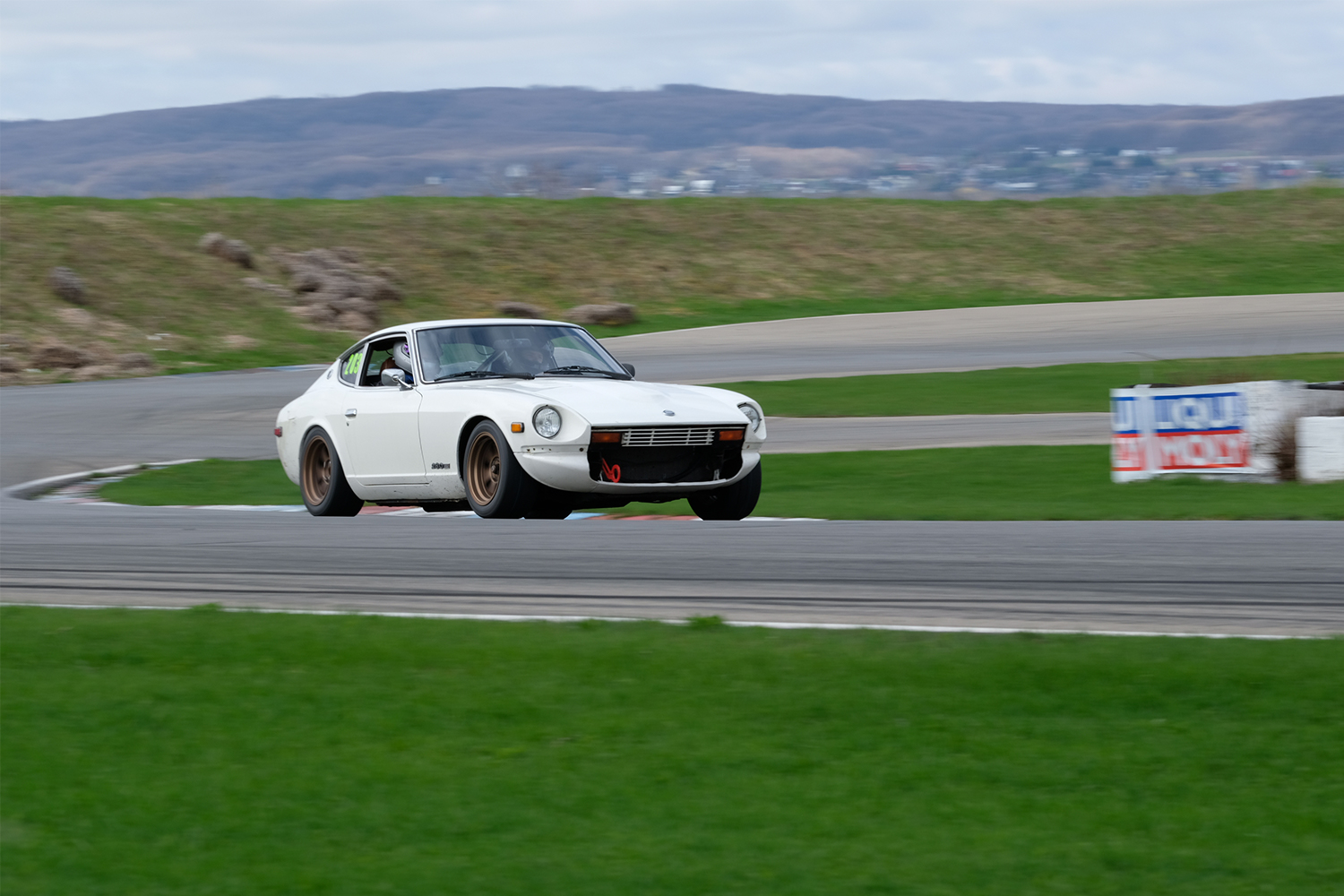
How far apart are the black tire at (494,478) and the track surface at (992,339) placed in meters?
16.1

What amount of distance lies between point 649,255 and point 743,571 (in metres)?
40.3

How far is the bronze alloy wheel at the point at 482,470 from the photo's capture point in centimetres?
1021

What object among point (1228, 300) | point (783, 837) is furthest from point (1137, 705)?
point (1228, 300)

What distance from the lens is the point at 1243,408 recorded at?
13.5m

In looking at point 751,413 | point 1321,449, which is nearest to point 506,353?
point 751,413

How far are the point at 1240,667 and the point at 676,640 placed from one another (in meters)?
1.92

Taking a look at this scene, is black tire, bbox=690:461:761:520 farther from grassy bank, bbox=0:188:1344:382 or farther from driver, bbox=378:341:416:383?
grassy bank, bbox=0:188:1344:382

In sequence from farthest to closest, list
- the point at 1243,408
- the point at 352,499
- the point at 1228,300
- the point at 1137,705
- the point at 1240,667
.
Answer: the point at 1228,300, the point at 1243,408, the point at 352,499, the point at 1240,667, the point at 1137,705

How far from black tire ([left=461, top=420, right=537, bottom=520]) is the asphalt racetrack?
0.20m

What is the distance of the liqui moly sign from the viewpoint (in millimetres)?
13500

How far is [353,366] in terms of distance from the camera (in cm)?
1172

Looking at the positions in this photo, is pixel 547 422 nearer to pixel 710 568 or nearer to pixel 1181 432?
pixel 710 568

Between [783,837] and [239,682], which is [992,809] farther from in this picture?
[239,682]

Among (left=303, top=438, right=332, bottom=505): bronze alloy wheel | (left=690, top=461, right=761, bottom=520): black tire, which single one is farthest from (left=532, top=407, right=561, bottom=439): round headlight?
(left=303, top=438, right=332, bottom=505): bronze alloy wheel
